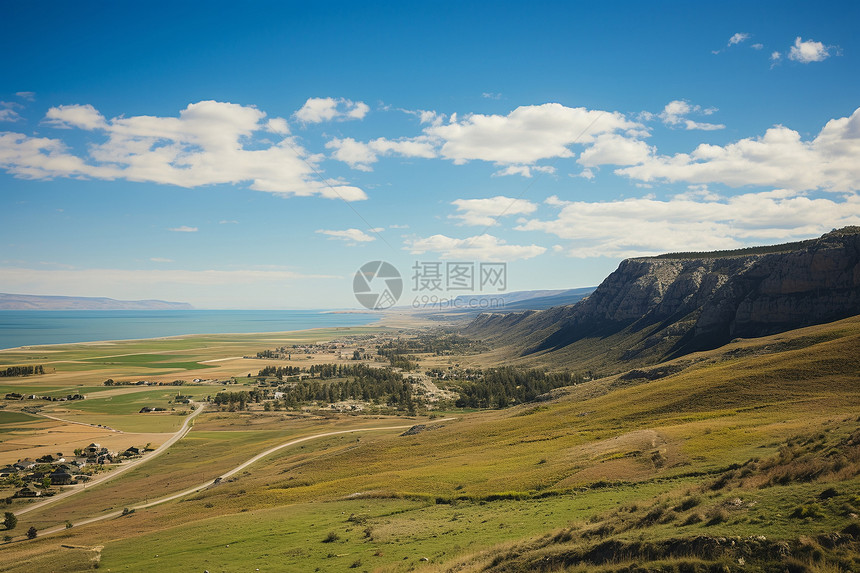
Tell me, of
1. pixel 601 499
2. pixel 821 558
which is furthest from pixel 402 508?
pixel 821 558

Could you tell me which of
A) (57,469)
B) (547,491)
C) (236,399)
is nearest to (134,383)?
(236,399)

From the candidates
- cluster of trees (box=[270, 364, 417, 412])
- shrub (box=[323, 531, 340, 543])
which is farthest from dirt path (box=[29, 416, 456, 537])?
shrub (box=[323, 531, 340, 543])

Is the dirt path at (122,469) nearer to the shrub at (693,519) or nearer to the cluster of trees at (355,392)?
the cluster of trees at (355,392)

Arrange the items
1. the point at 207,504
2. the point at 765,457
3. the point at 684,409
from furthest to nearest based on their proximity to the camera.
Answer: the point at 684,409 < the point at 207,504 < the point at 765,457

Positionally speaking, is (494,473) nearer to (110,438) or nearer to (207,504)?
(207,504)

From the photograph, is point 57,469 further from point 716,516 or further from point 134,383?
point 134,383

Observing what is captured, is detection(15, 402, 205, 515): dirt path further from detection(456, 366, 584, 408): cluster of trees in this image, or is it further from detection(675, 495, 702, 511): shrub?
detection(675, 495, 702, 511): shrub

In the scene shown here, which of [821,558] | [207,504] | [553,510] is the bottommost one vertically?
[207,504]
